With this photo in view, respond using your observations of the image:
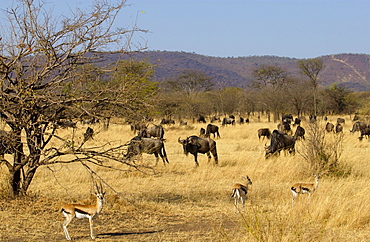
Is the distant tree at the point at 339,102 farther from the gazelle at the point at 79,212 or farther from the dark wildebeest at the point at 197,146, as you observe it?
the gazelle at the point at 79,212

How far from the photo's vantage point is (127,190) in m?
10.1

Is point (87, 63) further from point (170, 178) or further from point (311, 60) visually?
point (311, 60)

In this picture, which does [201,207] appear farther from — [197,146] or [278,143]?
[278,143]

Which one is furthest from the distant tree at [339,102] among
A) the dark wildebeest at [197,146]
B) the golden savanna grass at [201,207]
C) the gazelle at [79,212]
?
the gazelle at [79,212]

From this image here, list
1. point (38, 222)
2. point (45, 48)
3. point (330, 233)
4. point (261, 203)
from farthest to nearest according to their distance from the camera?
point (261, 203)
point (45, 48)
point (38, 222)
point (330, 233)

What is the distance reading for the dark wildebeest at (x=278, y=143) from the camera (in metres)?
14.5

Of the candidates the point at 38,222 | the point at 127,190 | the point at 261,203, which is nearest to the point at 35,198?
the point at 38,222

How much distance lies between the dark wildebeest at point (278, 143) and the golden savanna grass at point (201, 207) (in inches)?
52.5

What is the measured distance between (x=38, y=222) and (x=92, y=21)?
10.9 ft

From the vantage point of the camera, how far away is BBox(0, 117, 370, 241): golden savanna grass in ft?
20.5

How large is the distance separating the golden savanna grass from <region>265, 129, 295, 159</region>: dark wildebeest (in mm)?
1333

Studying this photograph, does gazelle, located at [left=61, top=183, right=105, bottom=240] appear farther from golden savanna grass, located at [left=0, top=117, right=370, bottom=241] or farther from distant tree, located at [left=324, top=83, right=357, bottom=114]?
distant tree, located at [left=324, top=83, right=357, bottom=114]

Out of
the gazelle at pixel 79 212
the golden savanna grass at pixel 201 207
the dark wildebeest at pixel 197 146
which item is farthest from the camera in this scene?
the dark wildebeest at pixel 197 146

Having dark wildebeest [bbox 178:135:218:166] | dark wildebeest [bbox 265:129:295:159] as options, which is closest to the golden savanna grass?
dark wildebeest [bbox 178:135:218:166]
